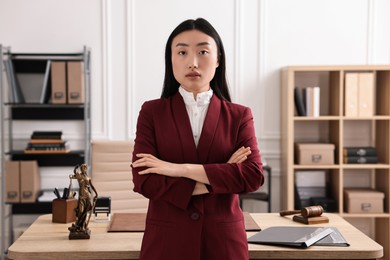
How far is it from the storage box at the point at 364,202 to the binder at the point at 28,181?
98.7 inches

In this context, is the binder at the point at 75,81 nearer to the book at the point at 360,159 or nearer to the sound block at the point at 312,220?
→ the book at the point at 360,159

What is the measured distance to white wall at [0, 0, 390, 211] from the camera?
459 centimetres

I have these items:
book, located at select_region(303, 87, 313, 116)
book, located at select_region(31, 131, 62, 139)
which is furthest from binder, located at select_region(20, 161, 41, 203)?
book, located at select_region(303, 87, 313, 116)

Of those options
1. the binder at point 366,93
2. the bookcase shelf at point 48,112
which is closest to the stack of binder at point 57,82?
the bookcase shelf at point 48,112

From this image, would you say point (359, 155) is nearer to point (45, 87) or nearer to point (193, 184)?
point (45, 87)

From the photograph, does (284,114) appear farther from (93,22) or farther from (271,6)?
(93,22)

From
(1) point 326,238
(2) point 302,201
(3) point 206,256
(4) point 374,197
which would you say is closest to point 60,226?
(3) point 206,256

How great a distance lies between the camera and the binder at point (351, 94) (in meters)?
4.39

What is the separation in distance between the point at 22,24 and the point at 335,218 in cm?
314

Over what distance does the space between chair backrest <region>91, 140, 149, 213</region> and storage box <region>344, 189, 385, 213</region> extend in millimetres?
1875

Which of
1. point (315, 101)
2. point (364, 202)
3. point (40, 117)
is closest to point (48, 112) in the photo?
point (40, 117)

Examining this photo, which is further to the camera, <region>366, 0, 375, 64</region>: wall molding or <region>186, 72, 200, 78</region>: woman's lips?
<region>366, 0, 375, 64</region>: wall molding

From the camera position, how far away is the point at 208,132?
1733 millimetres

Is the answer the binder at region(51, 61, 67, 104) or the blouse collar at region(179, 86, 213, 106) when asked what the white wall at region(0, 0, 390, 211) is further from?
the blouse collar at region(179, 86, 213, 106)
